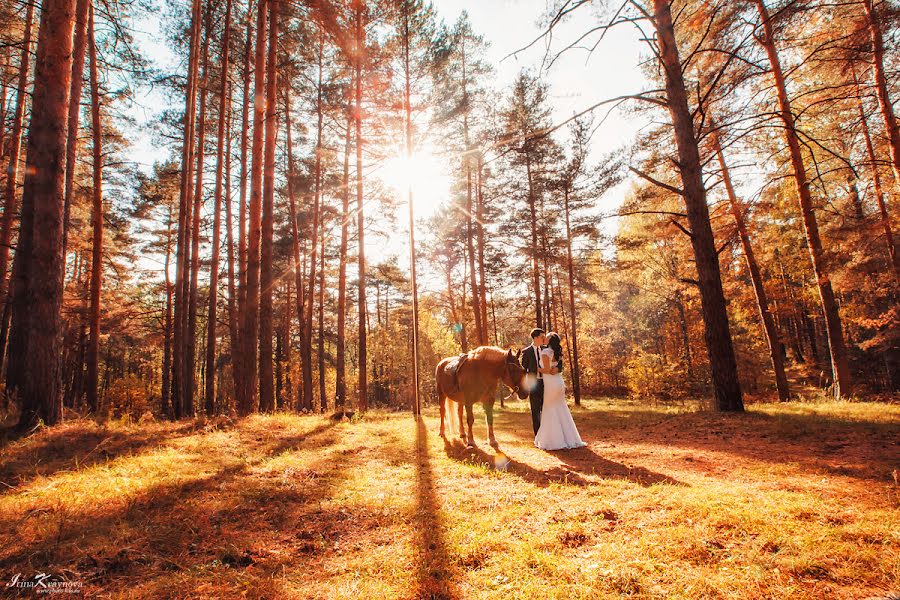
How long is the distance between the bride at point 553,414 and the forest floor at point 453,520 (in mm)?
1227

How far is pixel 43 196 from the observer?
18.8 ft

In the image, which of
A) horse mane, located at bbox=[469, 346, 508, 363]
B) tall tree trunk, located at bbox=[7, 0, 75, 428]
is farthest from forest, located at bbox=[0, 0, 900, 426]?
horse mane, located at bbox=[469, 346, 508, 363]

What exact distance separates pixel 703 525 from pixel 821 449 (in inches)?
151

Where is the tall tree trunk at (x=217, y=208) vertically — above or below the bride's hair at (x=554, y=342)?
above

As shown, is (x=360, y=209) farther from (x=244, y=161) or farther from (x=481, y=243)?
(x=481, y=243)

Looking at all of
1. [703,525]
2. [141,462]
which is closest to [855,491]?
[703,525]

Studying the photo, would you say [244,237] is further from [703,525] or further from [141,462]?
[703,525]

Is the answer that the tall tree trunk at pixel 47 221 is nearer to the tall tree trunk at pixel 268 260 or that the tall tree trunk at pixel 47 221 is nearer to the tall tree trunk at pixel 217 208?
the tall tree trunk at pixel 268 260

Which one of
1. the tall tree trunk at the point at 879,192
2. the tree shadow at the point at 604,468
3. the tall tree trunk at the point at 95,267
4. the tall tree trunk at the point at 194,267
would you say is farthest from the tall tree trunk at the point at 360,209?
the tall tree trunk at the point at 879,192

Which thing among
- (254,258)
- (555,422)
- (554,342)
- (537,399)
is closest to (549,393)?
(537,399)

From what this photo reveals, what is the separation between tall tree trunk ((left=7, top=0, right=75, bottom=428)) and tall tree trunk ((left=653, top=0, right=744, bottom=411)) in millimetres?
11486

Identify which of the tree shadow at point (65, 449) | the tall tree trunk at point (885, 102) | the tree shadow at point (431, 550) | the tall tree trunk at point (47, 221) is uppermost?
the tall tree trunk at point (885, 102)

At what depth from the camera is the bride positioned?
7025 millimetres

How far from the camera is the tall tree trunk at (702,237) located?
26.0 ft
